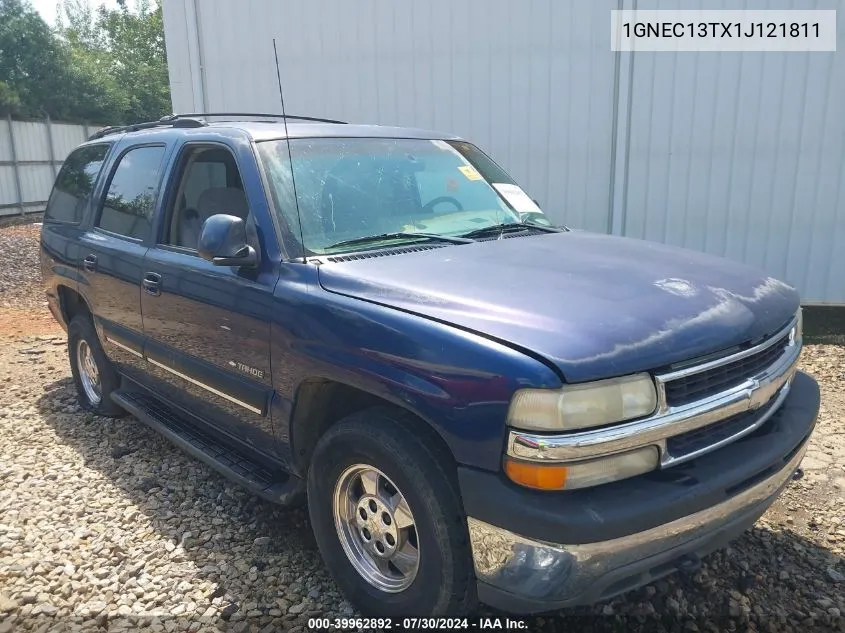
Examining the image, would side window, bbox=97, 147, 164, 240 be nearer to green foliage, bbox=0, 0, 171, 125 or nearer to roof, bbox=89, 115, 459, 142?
roof, bbox=89, 115, 459, 142

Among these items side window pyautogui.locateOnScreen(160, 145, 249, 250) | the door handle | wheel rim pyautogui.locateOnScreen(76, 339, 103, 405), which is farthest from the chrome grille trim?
wheel rim pyautogui.locateOnScreen(76, 339, 103, 405)

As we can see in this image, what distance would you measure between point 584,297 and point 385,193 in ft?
4.31

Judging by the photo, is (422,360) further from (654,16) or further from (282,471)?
(654,16)

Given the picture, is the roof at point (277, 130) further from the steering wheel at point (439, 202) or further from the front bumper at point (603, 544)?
the front bumper at point (603, 544)

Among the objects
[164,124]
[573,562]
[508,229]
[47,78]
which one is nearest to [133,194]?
[164,124]

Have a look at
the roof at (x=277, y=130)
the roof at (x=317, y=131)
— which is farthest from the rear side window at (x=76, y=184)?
the roof at (x=317, y=131)

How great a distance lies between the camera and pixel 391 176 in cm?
342

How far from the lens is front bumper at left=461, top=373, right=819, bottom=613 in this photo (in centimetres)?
202

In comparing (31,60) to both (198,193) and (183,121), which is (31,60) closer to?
(183,121)

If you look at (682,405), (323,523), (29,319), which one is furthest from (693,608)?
(29,319)

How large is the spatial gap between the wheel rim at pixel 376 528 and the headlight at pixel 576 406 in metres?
0.60

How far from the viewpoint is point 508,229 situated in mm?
3443

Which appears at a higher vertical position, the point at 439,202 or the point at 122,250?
the point at 439,202

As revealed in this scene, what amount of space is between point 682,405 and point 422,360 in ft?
2.84
